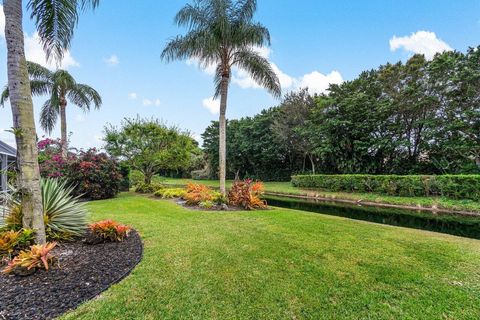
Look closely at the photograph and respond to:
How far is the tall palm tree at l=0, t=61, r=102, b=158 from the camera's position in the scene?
44.6 ft

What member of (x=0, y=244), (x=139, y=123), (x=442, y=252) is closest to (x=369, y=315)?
(x=442, y=252)

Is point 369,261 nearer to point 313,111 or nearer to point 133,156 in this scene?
point 133,156

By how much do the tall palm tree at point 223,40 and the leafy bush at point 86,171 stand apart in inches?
262

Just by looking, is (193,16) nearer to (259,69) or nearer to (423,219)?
(259,69)

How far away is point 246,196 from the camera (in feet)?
30.2

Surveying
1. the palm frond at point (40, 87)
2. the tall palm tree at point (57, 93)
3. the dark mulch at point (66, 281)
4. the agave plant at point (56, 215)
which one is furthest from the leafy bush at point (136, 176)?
the dark mulch at point (66, 281)

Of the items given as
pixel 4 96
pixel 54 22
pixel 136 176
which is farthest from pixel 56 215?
pixel 4 96

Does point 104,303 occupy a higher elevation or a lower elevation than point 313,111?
lower

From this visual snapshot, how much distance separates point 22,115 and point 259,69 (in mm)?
8410

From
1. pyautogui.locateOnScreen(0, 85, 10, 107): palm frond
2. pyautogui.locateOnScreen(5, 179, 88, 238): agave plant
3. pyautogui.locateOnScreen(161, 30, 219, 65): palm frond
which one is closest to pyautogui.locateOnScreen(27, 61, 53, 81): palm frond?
pyautogui.locateOnScreen(0, 85, 10, 107): palm frond

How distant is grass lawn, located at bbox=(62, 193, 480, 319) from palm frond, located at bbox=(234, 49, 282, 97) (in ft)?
22.9

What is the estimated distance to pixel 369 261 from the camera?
3.73 metres

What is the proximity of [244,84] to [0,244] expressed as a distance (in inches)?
386

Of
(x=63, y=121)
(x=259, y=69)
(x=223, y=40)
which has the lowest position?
(x=63, y=121)
